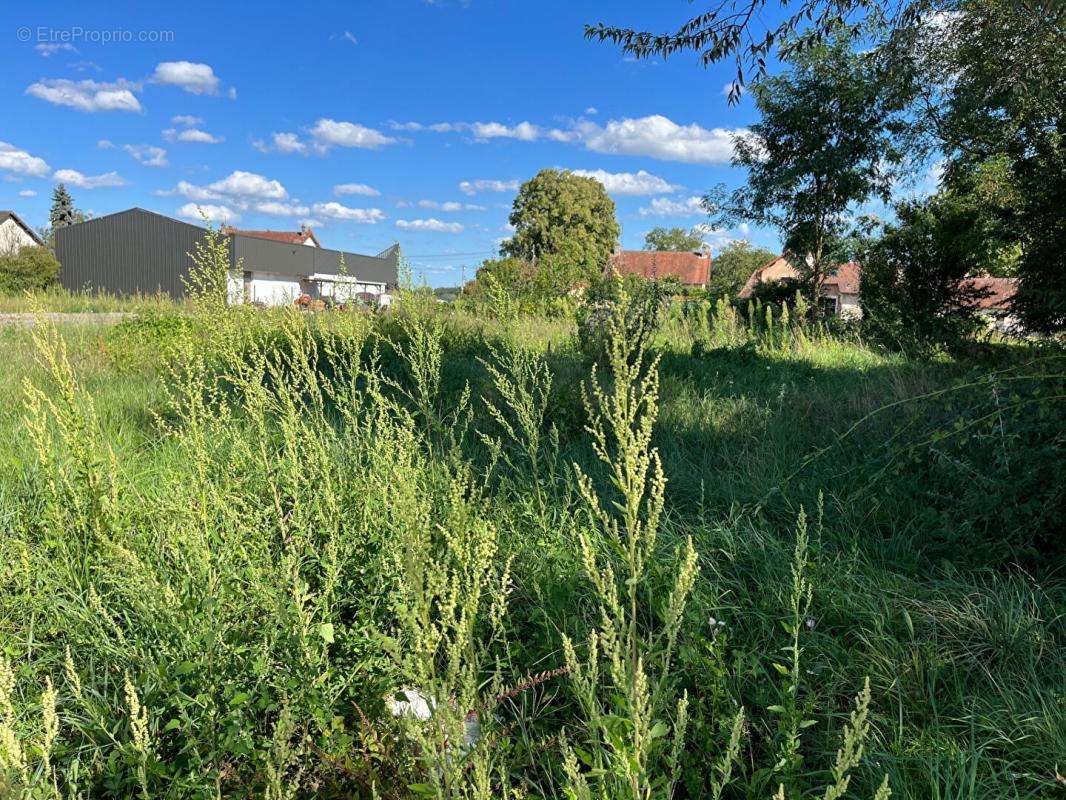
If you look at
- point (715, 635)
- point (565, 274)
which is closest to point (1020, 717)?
point (715, 635)

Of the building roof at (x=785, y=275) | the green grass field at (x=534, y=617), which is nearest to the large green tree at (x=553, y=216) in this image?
the building roof at (x=785, y=275)

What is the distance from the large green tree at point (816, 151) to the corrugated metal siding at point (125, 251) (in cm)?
3736

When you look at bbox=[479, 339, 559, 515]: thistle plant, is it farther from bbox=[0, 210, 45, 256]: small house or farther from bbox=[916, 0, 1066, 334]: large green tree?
bbox=[0, 210, 45, 256]: small house

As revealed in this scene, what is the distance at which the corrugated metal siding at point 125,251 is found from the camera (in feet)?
131

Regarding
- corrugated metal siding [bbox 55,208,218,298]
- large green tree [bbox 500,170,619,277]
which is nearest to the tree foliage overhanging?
large green tree [bbox 500,170,619,277]

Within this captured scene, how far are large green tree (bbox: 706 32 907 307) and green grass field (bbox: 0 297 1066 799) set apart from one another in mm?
10656

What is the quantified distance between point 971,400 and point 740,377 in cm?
305

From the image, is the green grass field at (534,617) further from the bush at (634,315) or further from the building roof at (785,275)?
the building roof at (785,275)

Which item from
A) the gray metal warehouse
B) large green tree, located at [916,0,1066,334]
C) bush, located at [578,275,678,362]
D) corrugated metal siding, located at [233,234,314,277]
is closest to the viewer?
large green tree, located at [916,0,1066,334]

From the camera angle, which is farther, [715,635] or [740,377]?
[740,377]

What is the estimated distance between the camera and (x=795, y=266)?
14414 millimetres

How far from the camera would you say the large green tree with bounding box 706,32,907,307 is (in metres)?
12.3

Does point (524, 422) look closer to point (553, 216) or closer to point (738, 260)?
point (553, 216)

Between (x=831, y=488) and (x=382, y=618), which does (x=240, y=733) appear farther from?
(x=831, y=488)
